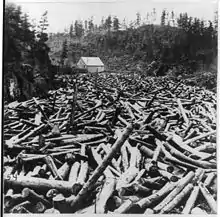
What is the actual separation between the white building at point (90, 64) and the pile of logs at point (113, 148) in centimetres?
4

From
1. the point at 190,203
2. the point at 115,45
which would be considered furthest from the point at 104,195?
the point at 115,45

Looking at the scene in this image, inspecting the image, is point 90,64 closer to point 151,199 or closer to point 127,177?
point 127,177

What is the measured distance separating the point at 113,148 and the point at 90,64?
391mm

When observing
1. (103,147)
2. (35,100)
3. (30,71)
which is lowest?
(103,147)

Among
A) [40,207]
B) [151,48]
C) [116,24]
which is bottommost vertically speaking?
[40,207]

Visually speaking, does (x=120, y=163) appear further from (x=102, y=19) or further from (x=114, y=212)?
(x=102, y=19)

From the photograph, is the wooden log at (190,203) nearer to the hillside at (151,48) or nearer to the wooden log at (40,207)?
the hillside at (151,48)

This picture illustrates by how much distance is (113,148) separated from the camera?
5.20ft

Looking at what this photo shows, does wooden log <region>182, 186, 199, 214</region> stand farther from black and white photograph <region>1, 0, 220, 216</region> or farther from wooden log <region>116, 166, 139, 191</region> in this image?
wooden log <region>116, 166, 139, 191</region>

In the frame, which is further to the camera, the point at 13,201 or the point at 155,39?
the point at 155,39

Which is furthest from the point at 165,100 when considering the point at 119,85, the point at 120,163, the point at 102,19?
the point at 102,19

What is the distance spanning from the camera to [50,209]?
5.05 ft

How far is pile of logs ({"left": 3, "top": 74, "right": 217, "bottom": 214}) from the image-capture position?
1.54m

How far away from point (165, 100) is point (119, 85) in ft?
0.72
